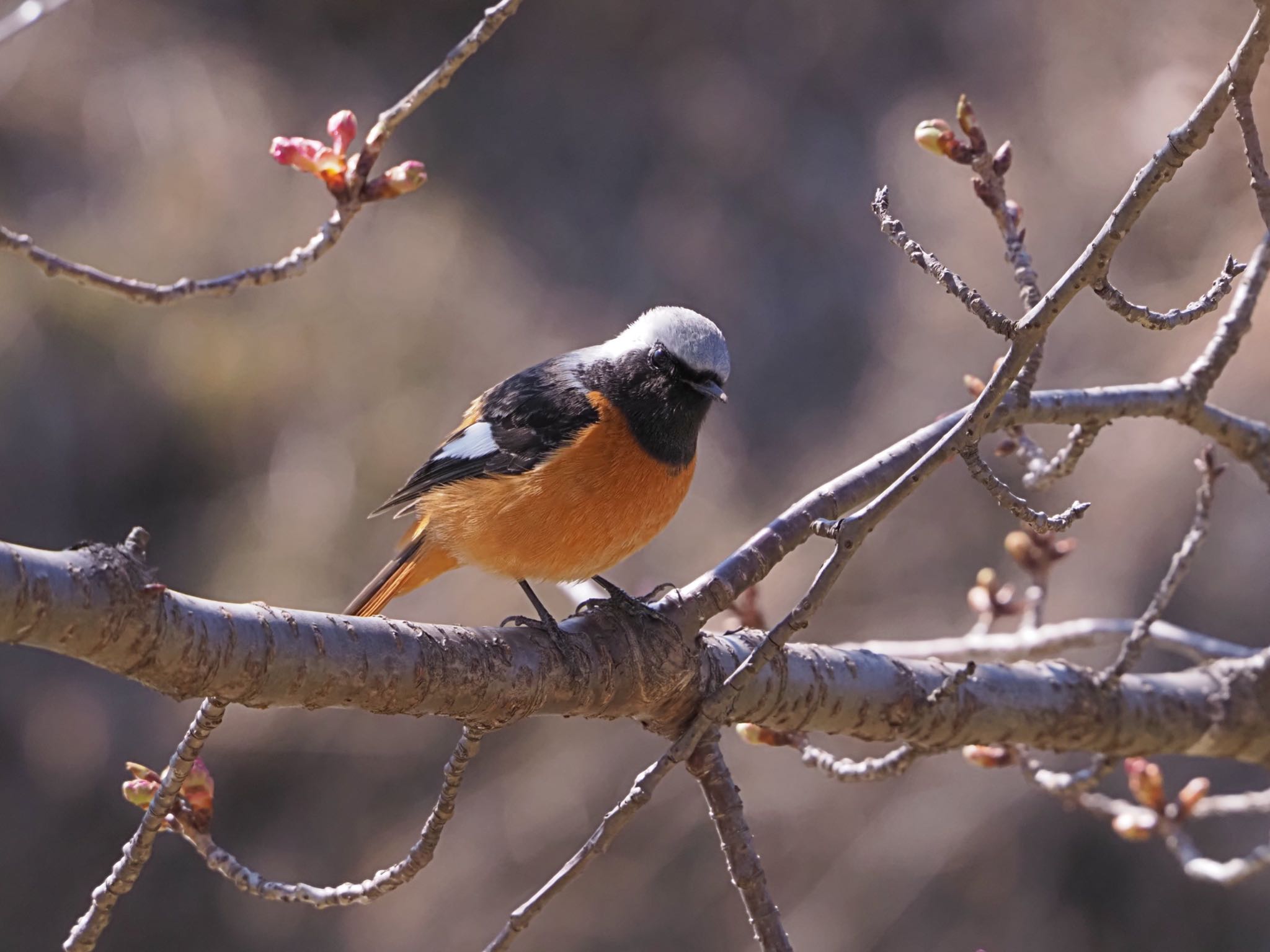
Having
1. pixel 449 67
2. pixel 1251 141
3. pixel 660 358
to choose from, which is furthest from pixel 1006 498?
pixel 660 358

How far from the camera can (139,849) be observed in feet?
7.11

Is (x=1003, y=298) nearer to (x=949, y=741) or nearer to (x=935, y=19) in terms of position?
(x=935, y=19)

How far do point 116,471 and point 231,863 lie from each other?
7.40m

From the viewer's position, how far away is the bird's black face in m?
3.60

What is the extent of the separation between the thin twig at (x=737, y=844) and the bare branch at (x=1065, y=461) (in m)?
1.13

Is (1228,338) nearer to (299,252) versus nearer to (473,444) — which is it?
(473,444)

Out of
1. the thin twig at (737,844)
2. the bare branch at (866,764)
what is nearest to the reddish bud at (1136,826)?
the bare branch at (866,764)

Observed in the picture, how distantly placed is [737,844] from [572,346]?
699cm

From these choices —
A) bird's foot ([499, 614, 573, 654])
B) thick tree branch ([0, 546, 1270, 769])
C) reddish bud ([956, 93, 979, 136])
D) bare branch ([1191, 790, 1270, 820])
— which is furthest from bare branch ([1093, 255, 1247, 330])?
bare branch ([1191, 790, 1270, 820])

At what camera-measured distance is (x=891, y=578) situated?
25.5ft

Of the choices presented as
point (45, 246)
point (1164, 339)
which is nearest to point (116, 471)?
point (45, 246)

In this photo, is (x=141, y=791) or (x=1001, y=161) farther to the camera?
(x=1001, y=161)

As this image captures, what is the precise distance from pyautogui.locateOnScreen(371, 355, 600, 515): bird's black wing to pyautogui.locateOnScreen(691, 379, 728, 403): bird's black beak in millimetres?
306

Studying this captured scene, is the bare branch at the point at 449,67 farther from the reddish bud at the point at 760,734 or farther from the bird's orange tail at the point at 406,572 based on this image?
the reddish bud at the point at 760,734
